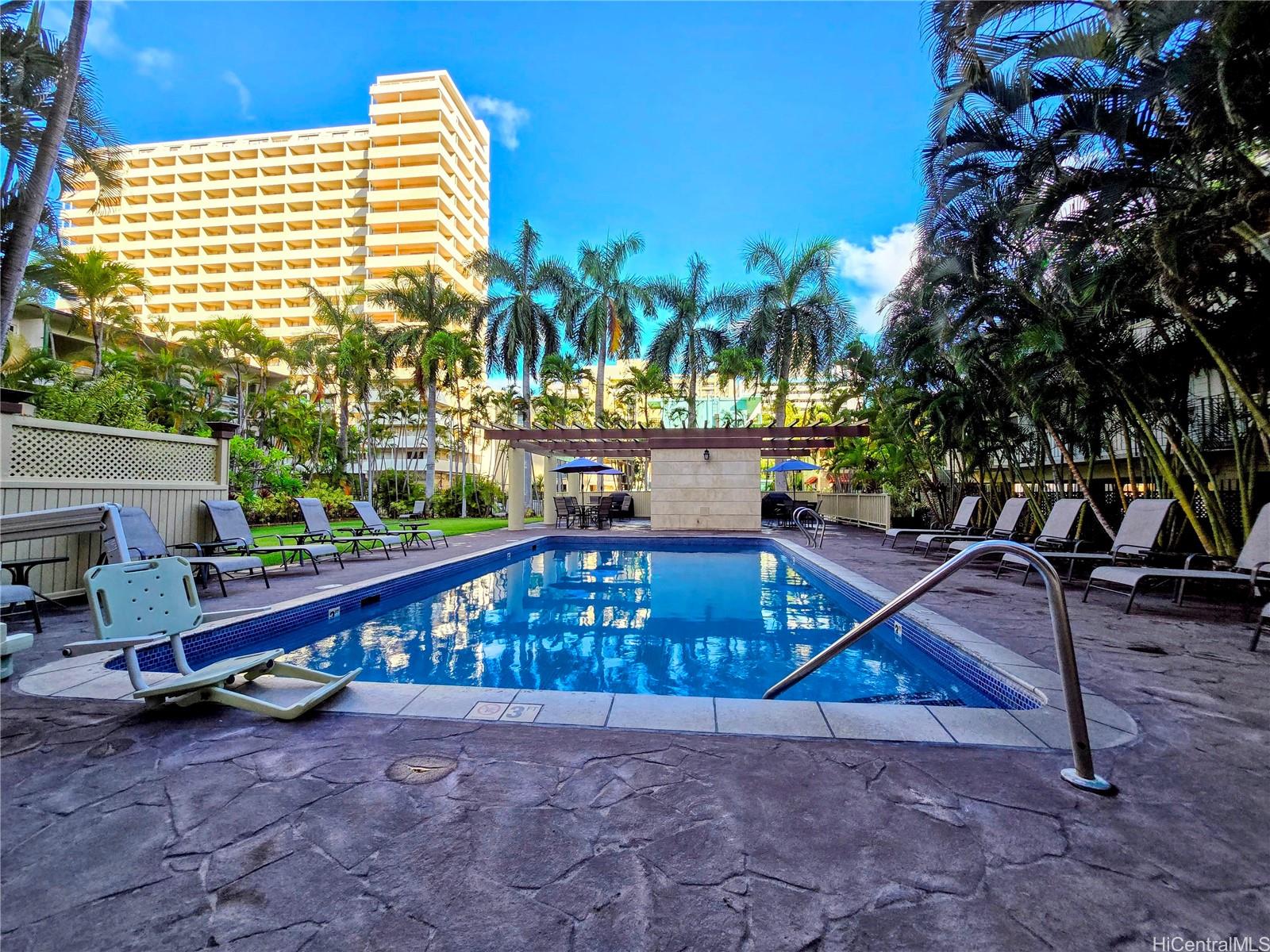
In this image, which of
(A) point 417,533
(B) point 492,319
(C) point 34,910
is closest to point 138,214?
(B) point 492,319

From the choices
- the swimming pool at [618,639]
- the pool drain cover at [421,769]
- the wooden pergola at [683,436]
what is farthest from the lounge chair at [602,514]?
the pool drain cover at [421,769]

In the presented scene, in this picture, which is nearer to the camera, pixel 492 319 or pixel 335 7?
pixel 335 7

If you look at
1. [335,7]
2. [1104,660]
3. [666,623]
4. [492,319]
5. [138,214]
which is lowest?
[666,623]

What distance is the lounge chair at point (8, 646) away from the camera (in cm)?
340

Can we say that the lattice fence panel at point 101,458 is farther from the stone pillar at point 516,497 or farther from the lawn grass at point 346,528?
the stone pillar at point 516,497

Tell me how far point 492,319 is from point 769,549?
15.4m

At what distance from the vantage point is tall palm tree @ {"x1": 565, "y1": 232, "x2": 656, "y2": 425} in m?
22.3

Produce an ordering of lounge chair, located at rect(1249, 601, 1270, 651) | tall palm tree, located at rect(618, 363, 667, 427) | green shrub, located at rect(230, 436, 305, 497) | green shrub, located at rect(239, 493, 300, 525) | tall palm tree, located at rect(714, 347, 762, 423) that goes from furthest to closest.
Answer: tall palm tree, located at rect(618, 363, 667, 427) < tall palm tree, located at rect(714, 347, 762, 423) < green shrub, located at rect(230, 436, 305, 497) < green shrub, located at rect(239, 493, 300, 525) < lounge chair, located at rect(1249, 601, 1270, 651)

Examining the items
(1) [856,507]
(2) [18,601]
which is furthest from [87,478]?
(1) [856,507]

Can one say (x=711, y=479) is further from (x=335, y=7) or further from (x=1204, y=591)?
(x=335, y=7)

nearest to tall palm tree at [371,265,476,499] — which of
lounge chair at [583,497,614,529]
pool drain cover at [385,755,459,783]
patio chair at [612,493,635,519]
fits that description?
lounge chair at [583,497,614,529]

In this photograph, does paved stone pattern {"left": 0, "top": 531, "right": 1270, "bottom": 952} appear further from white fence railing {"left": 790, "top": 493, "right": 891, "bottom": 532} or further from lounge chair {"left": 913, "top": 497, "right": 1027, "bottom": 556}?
white fence railing {"left": 790, "top": 493, "right": 891, "bottom": 532}

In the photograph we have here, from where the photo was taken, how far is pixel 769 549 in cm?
1359

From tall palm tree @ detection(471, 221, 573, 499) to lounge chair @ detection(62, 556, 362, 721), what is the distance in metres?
19.4
